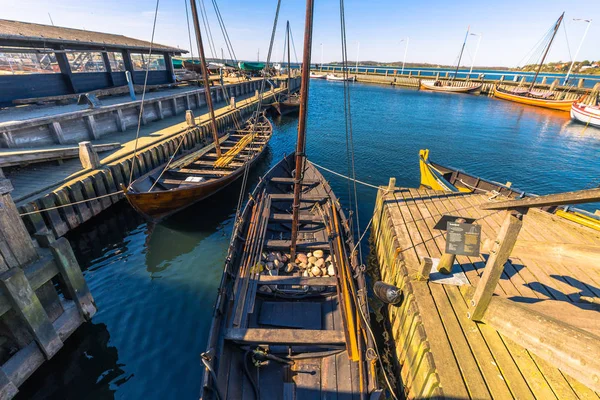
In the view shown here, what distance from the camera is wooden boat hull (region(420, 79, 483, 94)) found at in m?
66.7

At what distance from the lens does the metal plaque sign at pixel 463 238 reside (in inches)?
235

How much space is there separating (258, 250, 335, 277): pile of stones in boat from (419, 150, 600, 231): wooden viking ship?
26.4ft

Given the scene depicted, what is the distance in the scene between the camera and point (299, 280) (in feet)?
24.7

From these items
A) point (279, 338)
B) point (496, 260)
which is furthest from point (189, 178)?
point (496, 260)

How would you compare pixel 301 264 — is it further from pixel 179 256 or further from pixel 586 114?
pixel 586 114

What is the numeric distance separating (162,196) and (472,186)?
15.9 metres

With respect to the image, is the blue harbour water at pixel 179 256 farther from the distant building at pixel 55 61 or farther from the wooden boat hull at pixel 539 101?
the wooden boat hull at pixel 539 101

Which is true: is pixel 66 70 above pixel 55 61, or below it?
below

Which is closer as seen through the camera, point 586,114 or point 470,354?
point 470,354

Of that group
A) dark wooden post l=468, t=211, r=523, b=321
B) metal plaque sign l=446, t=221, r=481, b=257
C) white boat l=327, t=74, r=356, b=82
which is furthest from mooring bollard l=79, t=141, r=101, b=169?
white boat l=327, t=74, r=356, b=82

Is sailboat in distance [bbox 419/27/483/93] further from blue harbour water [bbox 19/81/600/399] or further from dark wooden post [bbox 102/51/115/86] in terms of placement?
dark wooden post [bbox 102/51/115/86]

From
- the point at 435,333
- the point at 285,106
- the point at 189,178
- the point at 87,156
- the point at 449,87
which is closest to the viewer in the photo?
the point at 435,333

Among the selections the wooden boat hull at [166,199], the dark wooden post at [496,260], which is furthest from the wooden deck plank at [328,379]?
the wooden boat hull at [166,199]

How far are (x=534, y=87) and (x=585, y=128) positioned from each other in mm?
30685
